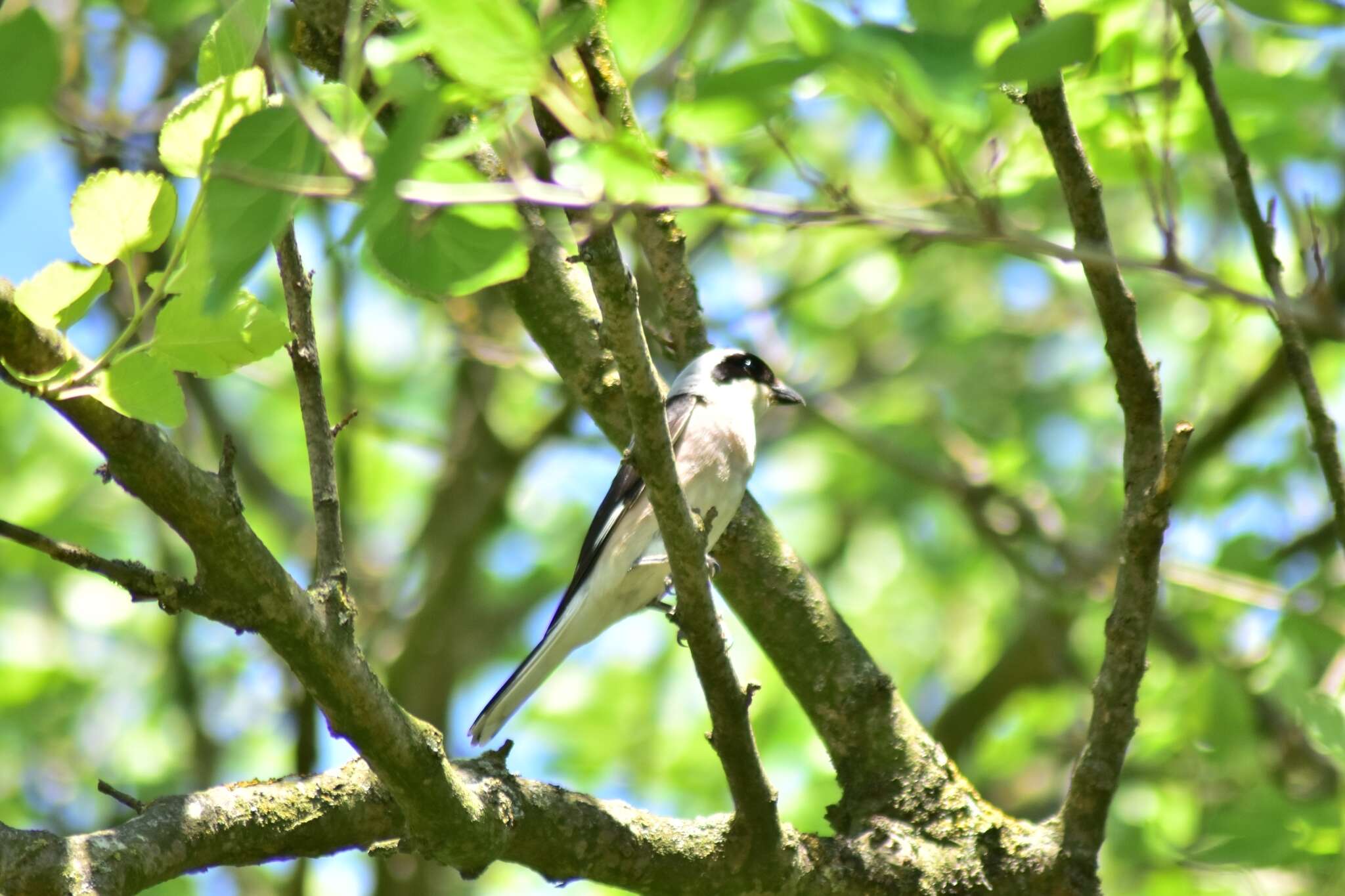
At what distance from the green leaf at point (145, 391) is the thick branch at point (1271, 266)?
2.12m

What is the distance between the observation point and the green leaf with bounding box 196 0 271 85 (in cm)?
164

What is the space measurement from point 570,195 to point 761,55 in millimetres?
282

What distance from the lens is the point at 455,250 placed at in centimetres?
160

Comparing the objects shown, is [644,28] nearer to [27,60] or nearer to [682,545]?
[27,60]

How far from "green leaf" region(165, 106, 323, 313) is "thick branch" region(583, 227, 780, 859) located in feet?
1.74

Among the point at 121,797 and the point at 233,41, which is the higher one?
the point at 233,41

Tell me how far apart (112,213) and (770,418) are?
5692 mm

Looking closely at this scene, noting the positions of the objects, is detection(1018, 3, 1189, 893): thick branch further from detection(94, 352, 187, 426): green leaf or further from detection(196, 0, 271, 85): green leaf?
detection(94, 352, 187, 426): green leaf

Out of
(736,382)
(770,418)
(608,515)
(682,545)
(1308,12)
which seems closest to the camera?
(1308,12)

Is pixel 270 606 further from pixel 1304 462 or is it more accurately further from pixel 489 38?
pixel 1304 462

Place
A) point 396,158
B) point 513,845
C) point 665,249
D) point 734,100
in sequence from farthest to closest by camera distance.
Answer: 1. point 665,249
2. point 513,845
3. point 734,100
4. point 396,158

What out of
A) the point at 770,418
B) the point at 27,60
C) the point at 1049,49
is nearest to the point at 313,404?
the point at 27,60

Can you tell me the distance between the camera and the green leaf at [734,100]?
4.53 feet

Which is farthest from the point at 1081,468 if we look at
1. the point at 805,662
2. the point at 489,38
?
the point at 489,38
